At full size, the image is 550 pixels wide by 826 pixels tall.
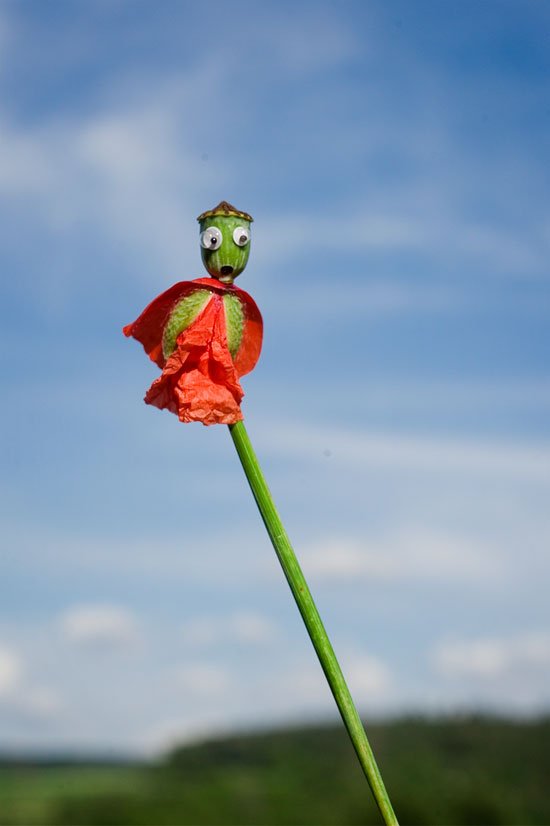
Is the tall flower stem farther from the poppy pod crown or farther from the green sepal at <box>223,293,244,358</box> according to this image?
the poppy pod crown

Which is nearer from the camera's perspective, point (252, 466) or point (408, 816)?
point (252, 466)

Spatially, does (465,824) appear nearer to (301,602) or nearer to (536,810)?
(536,810)

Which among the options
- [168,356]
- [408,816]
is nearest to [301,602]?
A: [168,356]

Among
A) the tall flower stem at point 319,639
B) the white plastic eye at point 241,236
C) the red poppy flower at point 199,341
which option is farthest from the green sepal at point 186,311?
the tall flower stem at point 319,639

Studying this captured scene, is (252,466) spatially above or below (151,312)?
below

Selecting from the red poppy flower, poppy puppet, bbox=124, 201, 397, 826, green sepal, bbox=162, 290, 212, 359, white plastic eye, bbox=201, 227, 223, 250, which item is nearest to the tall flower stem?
poppy puppet, bbox=124, 201, 397, 826

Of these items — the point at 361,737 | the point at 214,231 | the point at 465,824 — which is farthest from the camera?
the point at 465,824
